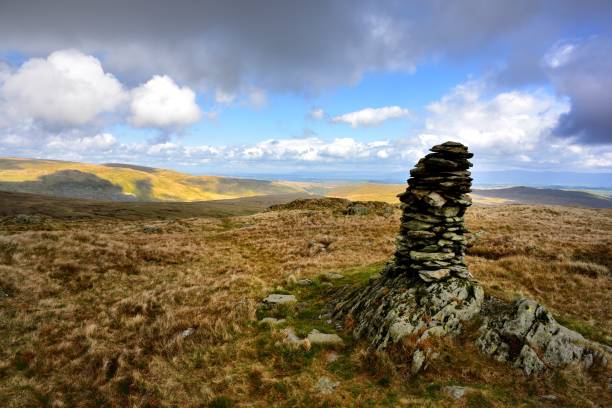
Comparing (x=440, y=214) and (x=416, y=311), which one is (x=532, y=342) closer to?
(x=416, y=311)

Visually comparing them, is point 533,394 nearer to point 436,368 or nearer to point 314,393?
point 436,368

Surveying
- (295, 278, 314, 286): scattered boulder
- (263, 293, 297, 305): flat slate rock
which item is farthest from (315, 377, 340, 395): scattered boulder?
(295, 278, 314, 286): scattered boulder

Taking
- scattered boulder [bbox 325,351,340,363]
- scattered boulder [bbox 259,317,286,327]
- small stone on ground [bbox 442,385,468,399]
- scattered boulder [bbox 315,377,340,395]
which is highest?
small stone on ground [bbox 442,385,468,399]

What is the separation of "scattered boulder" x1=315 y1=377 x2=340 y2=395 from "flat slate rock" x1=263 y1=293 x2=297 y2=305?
7.31 m

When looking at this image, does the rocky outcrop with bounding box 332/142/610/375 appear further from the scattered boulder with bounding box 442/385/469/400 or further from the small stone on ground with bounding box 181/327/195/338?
the small stone on ground with bounding box 181/327/195/338

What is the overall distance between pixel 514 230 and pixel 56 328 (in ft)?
146

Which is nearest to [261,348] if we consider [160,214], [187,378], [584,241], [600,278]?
[187,378]

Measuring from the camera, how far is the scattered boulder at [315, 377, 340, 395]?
11.0m

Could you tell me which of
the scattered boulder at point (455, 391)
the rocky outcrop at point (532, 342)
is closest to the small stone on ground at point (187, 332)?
the scattered boulder at point (455, 391)

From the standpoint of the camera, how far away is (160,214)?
141 m

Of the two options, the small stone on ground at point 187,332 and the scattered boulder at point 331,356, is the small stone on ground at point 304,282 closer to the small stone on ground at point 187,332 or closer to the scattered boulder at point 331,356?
the small stone on ground at point 187,332

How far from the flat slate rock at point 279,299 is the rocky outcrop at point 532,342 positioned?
32.8 feet

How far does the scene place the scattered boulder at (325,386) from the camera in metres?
11.0

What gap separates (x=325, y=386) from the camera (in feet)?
37.2
